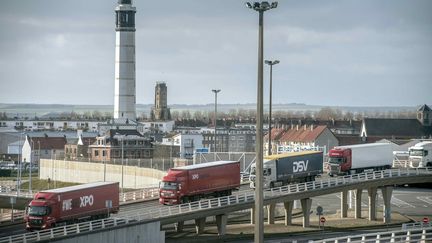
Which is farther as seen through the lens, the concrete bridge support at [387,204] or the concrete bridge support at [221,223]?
the concrete bridge support at [387,204]

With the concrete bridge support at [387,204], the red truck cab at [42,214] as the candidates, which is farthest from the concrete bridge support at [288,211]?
the red truck cab at [42,214]

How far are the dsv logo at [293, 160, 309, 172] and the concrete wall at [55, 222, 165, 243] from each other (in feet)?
68.3

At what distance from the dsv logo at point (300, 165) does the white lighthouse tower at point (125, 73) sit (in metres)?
116

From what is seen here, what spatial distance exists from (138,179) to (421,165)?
5260 cm

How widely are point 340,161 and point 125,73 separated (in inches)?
4492

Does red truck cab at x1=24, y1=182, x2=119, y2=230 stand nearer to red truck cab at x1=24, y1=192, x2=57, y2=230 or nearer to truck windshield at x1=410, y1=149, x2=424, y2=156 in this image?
red truck cab at x1=24, y1=192, x2=57, y2=230

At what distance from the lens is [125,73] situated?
641ft

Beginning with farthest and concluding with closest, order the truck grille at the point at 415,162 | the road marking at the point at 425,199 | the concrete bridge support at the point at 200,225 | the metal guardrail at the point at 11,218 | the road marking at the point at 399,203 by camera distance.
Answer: the road marking at the point at 425,199, the road marking at the point at 399,203, the truck grille at the point at 415,162, the metal guardrail at the point at 11,218, the concrete bridge support at the point at 200,225

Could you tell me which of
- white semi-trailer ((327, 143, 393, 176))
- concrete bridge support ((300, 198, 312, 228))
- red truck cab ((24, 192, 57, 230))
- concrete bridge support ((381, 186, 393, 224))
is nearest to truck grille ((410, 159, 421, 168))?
white semi-trailer ((327, 143, 393, 176))

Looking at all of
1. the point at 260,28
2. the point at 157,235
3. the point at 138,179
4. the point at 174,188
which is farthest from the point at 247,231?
the point at 138,179

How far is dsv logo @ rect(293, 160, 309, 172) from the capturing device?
80.5m

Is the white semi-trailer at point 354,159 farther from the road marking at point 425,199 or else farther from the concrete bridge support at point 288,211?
the road marking at point 425,199

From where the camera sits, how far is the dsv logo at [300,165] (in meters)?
80.5

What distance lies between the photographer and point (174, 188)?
228 ft
